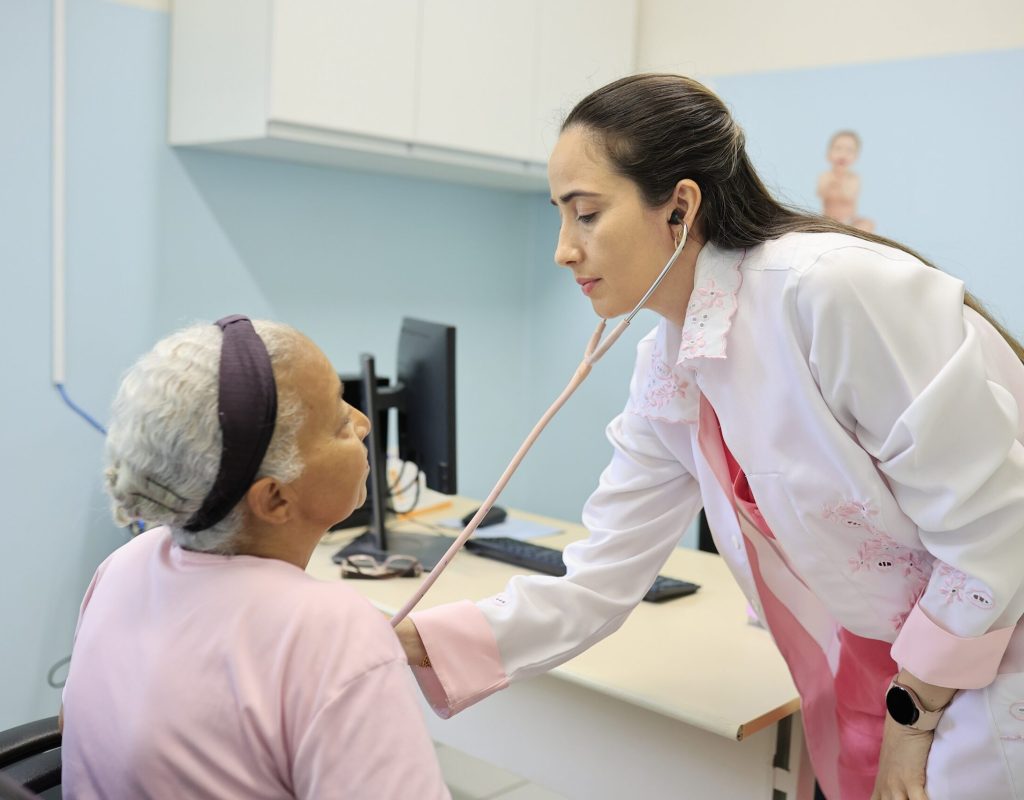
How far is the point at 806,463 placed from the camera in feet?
4.28

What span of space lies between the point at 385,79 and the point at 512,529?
44.4 inches

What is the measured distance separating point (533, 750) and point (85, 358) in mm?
1512

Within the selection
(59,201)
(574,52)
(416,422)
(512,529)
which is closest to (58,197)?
(59,201)

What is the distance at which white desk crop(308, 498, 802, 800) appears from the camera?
1.62 metres

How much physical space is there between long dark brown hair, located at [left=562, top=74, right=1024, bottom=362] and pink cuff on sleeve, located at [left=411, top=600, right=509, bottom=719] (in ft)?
1.97

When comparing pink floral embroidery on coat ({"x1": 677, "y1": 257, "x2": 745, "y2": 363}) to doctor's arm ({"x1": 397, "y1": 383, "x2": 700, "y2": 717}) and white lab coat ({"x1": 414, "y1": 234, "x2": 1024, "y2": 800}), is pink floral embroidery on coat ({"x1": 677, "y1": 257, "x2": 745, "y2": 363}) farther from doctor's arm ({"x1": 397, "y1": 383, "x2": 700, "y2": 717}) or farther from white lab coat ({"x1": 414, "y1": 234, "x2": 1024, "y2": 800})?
doctor's arm ({"x1": 397, "y1": 383, "x2": 700, "y2": 717})

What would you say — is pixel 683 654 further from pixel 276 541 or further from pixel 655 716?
pixel 276 541

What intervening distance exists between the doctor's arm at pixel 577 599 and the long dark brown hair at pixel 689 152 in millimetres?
359

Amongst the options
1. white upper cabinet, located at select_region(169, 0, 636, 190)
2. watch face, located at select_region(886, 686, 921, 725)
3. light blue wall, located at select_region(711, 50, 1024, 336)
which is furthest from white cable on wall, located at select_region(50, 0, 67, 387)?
watch face, located at select_region(886, 686, 921, 725)

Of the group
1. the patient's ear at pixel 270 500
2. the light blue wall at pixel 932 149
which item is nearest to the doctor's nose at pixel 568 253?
the patient's ear at pixel 270 500

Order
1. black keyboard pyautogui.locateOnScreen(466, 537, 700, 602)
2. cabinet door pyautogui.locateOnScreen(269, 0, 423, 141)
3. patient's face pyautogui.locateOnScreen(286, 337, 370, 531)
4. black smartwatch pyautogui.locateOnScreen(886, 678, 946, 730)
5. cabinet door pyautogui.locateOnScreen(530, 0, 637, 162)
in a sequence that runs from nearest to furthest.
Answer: patient's face pyautogui.locateOnScreen(286, 337, 370, 531) → black smartwatch pyautogui.locateOnScreen(886, 678, 946, 730) → black keyboard pyautogui.locateOnScreen(466, 537, 700, 602) → cabinet door pyautogui.locateOnScreen(269, 0, 423, 141) → cabinet door pyautogui.locateOnScreen(530, 0, 637, 162)

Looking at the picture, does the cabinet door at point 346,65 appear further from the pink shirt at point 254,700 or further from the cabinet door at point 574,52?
the pink shirt at point 254,700

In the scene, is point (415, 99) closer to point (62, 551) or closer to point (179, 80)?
point (179, 80)

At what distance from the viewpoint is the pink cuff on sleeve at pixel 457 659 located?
1.41m
